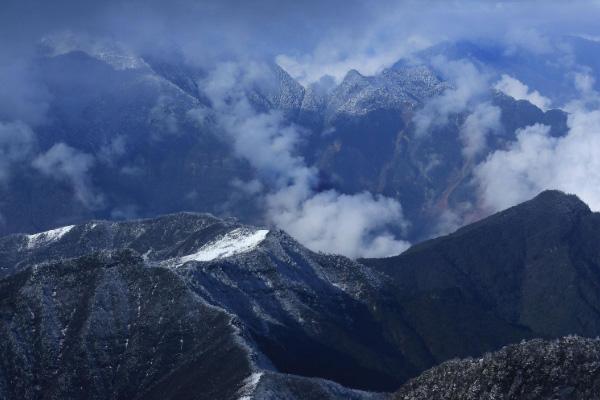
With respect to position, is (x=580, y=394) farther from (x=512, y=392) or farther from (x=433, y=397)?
(x=433, y=397)

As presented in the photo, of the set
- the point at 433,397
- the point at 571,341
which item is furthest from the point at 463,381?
the point at 571,341

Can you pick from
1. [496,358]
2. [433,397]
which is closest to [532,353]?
[496,358]

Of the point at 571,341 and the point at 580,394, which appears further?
the point at 571,341

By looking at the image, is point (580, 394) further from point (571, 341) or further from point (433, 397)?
point (433, 397)

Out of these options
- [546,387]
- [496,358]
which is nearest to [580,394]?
[546,387]

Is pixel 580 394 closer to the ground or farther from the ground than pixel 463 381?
closer to the ground
